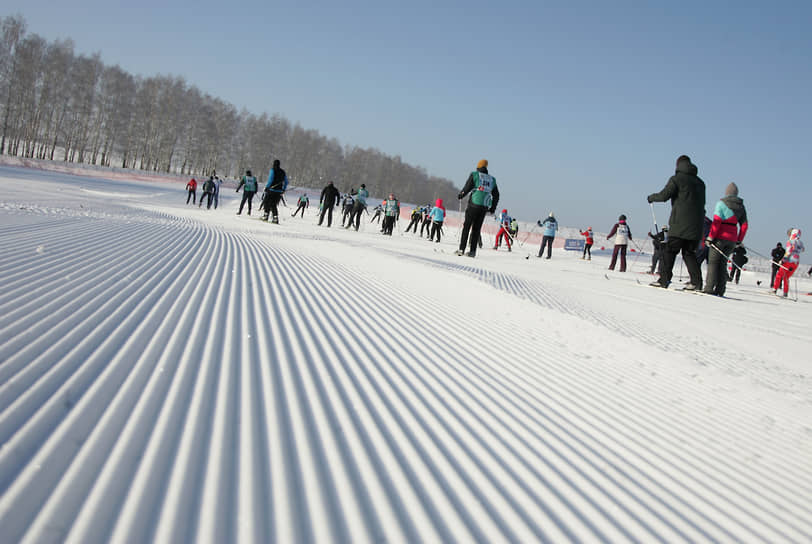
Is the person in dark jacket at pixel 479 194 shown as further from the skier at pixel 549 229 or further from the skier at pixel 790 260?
the skier at pixel 549 229

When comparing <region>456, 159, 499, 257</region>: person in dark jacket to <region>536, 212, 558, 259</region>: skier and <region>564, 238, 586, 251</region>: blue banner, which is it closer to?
<region>536, 212, 558, 259</region>: skier

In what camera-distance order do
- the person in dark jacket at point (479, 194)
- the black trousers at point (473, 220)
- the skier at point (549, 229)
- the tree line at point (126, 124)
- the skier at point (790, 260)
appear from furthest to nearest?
Result: the tree line at point (126, 124) < the skier at point (549, 229) < the skier at point (790, 260) < the black trousers at point (473, 220) < the person in dark jacket at point (479, 194)

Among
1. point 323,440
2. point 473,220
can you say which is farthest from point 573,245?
point 323,440

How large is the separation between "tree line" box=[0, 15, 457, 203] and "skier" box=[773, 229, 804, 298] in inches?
1821

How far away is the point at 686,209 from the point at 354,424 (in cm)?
655

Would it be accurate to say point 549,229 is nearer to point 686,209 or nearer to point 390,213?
point 390,213

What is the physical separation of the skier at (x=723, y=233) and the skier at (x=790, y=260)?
8.38ft

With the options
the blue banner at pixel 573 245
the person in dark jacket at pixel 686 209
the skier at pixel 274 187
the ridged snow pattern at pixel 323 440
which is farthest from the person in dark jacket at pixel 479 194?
the blue banner at pixel 573 245

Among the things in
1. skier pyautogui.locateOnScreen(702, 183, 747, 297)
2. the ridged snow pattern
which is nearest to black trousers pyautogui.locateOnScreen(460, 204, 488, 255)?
skier pyautogui.locateOnScreen(702, 183, 747, 297)

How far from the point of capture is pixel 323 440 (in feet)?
3.68

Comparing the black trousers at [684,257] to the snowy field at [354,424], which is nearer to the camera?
the snowy field at [354,424]

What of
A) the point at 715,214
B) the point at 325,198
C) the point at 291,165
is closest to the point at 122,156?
the point at 291,165

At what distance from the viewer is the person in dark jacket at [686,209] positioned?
6.29 metres

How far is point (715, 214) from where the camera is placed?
23.1 feet
